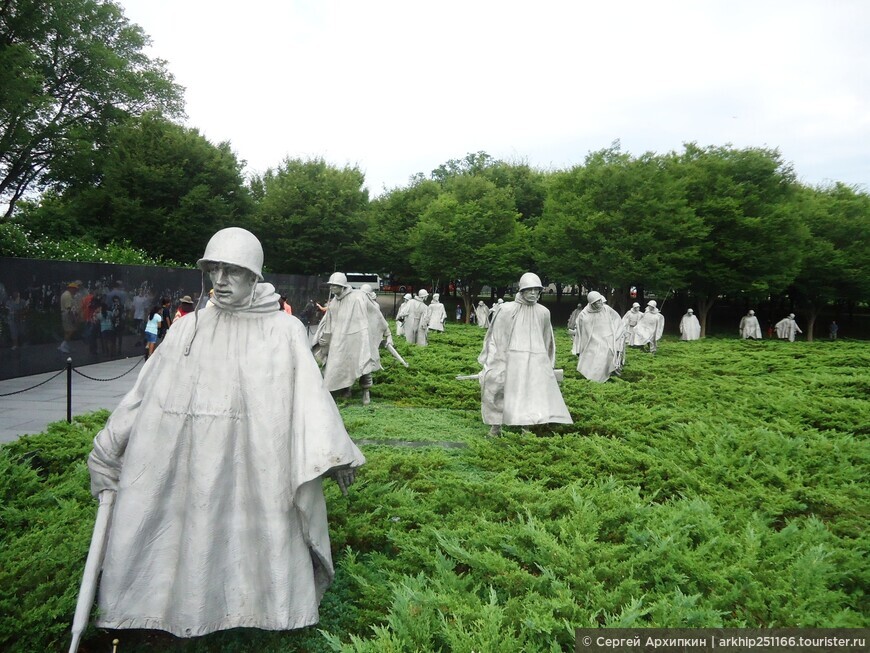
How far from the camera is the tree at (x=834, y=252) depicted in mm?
37031

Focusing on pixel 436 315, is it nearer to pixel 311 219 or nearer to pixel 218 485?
pixel 311 219

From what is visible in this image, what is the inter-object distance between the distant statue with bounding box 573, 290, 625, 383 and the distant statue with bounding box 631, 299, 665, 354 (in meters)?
8.73

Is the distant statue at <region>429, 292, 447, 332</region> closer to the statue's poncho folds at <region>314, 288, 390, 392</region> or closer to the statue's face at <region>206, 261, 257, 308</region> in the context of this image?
the statue's poncho folds at <region>314, 288, 390, 392</region>

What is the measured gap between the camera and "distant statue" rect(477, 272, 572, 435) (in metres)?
8.00

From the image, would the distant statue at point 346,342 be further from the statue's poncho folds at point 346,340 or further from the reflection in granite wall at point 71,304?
the reflection in granite wall at point 71,304

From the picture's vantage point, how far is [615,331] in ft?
47.4

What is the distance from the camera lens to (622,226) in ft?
113

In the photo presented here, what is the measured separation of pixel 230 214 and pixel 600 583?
102 feet

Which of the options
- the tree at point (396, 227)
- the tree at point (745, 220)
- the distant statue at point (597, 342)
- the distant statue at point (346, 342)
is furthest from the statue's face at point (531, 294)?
the tree at point (396, 227)

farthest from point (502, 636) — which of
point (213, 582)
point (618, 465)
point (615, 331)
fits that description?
point (615, 331)

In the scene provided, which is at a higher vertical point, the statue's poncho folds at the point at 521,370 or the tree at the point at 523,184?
the tree at the point at 523,184

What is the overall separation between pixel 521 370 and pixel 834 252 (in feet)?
120

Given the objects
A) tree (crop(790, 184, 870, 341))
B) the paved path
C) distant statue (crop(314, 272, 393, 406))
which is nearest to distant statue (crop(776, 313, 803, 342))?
tree (crop(790, 184, 870, 341))

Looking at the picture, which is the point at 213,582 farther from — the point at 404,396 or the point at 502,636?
the point at 404,396
